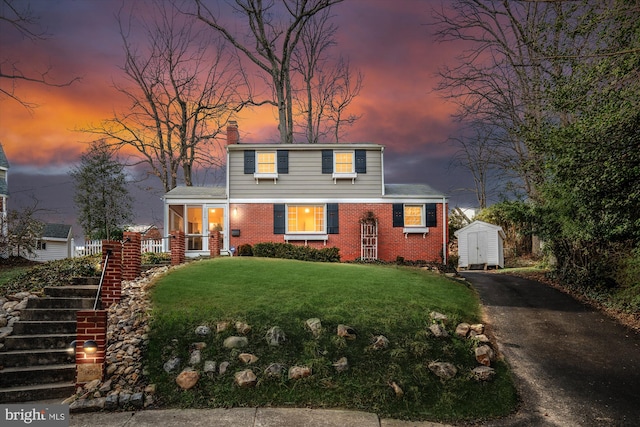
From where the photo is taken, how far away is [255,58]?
81.2 feet

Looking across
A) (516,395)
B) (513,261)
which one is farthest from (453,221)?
(516,395)

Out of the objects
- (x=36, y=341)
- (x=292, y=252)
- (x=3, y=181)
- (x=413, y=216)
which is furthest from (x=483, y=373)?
(x=3, y=181)

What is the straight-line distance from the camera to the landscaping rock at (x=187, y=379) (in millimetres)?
6491

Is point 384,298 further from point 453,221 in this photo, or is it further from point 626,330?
point 453,221

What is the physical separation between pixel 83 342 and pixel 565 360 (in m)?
8.84

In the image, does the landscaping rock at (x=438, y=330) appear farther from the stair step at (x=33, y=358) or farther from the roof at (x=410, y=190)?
the roof at (x=410, y=190)

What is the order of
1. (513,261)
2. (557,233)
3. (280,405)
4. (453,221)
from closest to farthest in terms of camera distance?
(280,405) < (557,233) < (513,261) < (453,221)

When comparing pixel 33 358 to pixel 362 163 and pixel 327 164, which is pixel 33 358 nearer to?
pixel 327 164

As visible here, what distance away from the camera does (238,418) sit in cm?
572

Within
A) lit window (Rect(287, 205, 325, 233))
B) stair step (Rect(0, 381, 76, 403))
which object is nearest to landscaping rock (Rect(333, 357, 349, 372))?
stair step (Rect(0, 381, 76, 403))

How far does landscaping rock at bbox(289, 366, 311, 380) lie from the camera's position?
260 inches

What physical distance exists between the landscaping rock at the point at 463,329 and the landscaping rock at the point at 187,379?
17.0 ft

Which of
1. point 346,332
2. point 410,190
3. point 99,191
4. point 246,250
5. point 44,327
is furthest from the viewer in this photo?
point 99,191

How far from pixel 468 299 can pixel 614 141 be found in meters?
5.19
